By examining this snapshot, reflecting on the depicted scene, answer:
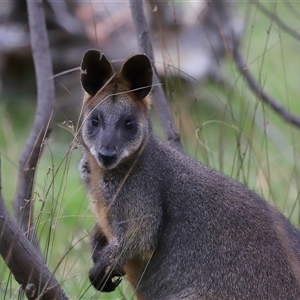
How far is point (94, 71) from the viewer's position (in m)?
4.86

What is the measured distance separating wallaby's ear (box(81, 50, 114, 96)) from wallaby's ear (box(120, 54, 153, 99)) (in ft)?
0.33

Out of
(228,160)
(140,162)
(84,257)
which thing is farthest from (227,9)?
(140,162)

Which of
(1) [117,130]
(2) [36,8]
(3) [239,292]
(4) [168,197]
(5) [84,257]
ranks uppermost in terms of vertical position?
(2) [36,8]

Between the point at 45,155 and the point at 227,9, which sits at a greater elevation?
the point at 227,9

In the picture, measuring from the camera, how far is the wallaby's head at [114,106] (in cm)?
470

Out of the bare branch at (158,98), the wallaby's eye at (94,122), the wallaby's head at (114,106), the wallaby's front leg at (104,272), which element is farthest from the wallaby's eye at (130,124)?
the bare branch at (158,98)

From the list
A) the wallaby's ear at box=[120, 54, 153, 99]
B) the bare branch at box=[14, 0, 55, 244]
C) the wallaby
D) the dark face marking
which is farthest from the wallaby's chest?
the bare branch at box=[14, 0, 55, 244]

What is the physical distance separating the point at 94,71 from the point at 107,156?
63cm

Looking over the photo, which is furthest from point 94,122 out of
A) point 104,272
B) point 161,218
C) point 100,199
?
point 104,272

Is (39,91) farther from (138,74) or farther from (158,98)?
(138,74)

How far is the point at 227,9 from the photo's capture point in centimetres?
1162

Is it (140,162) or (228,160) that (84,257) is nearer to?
(140,162)

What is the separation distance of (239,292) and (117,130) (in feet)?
4.17

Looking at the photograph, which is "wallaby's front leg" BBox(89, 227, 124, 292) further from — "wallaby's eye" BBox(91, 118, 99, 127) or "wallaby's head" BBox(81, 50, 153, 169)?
"wallaby's eye" BBox(91, 118, 99, 127)
